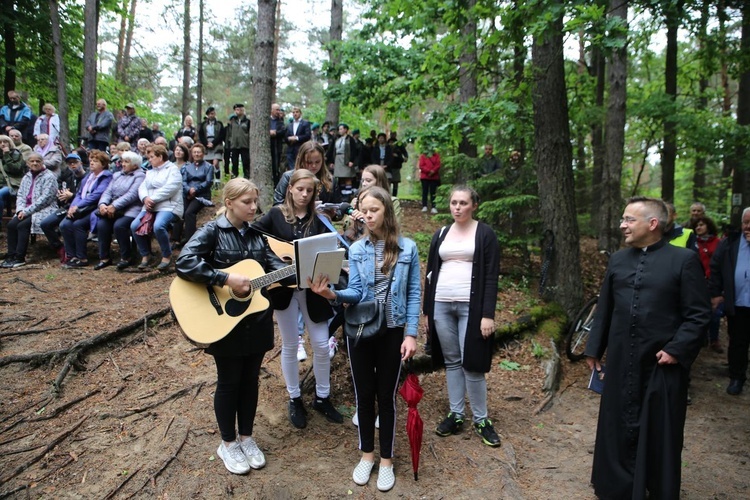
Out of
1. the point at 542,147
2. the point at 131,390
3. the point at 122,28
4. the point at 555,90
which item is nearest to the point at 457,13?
the point at 555,90

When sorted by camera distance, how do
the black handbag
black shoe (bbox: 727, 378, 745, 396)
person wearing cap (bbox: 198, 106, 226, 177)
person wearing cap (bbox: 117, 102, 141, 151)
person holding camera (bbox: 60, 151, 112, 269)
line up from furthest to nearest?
person wearing cap (bbox: 117, 102, 141, 151)
person wearing cap (bbox: 198, 106, 226, 177)
person holding camera (bbox: 60, 151, 112, 269)
black shoe (bbox: 727, 378, 745, 396)
the black handbag

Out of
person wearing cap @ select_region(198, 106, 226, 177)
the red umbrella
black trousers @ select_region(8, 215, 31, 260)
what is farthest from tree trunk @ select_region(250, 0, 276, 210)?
the red umbrella

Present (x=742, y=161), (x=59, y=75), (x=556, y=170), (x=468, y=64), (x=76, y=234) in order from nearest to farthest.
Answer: (x=468, y=64) < (x=556, y=170) < (x=76, y=234) < (x=742, y=161) < (x=59, y=75)

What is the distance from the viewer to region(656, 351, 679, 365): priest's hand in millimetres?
3275

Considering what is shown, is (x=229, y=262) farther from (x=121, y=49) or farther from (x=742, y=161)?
(x=121, y=49)

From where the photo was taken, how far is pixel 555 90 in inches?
270

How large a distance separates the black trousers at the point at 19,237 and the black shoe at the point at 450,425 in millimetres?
7355

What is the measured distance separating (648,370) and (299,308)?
2.72m

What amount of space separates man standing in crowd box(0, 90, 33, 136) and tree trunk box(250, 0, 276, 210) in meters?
7.02

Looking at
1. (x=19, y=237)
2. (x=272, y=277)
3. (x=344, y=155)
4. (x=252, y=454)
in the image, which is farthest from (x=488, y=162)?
(x=19, y=237)

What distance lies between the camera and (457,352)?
4.29m

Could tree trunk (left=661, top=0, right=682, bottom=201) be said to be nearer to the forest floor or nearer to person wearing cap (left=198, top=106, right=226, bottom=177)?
the forest floor

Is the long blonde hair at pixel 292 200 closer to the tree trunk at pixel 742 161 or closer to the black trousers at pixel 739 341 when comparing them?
the black trousers at pixel 739 341

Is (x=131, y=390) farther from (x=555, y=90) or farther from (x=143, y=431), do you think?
(x=555, y=90)
